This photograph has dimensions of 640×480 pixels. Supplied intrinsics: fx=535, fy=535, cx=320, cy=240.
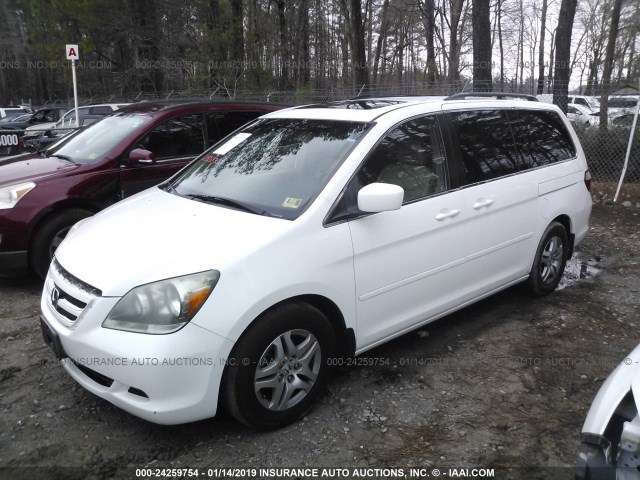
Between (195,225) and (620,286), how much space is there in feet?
14.3

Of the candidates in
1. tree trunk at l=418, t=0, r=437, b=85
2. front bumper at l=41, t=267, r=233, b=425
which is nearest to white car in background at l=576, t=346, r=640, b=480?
front bumper at l=41, t=267, r=233, b=425

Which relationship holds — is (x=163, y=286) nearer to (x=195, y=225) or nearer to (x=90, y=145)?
(x=195, y=225)

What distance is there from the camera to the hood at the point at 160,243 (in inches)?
105

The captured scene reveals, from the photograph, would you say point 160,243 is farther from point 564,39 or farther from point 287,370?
point 564,39

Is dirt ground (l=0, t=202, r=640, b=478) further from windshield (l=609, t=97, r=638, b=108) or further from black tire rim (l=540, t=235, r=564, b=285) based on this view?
windshield (l=609, t=97, r=638, b=108)

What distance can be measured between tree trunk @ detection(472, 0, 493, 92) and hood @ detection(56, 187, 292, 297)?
9.18 m

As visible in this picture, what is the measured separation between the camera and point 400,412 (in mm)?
3160

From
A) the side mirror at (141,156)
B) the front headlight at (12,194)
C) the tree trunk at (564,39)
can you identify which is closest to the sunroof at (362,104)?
the side mirror at (141,156)

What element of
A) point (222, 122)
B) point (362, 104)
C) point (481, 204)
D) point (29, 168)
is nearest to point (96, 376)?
point (362, 104)

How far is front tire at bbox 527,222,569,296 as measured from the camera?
4.65 m

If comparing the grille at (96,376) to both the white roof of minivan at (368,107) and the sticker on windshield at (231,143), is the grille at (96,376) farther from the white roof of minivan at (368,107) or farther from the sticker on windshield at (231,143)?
the white roof of minivan at (368,107)

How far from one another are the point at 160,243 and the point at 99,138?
11.1 feet

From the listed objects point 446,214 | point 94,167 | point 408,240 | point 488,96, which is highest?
point 488,96

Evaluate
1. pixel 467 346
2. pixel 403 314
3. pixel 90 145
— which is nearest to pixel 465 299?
pixel 467 346
